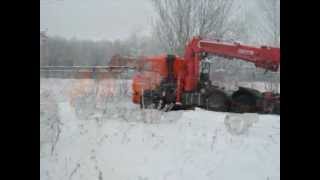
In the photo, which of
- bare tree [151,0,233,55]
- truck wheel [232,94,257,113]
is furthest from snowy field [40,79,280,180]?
bare tree [151,0,233,55]

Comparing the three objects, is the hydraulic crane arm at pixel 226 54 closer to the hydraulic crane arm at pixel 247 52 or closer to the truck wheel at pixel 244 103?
the hydraulic crane arm at pixel 247 52

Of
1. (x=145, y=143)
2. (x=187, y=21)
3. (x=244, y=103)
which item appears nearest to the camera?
(x=145, y=143)

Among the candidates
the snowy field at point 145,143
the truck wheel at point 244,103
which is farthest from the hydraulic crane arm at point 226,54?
the snowy field at point 145,143

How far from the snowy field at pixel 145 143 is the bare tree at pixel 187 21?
294 cm

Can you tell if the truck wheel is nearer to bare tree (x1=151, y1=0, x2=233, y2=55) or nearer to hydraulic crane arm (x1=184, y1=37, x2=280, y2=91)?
hydraulic crane arm (x1=184, y1=37, x2=280, y2=91)

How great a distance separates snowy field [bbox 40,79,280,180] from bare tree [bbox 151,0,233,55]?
9.65 ft

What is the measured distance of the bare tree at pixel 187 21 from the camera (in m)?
6.95

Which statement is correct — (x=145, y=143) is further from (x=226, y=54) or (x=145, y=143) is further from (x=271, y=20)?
(x=271, y=20)

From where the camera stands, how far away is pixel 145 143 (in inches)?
126

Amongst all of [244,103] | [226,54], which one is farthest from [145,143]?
[226,54]

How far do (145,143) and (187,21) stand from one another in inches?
173

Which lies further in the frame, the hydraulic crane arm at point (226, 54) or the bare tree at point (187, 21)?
the bare tree at point (187, 21)

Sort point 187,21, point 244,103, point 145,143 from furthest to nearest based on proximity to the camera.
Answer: point 187,21
point 244,103
point 145,143
